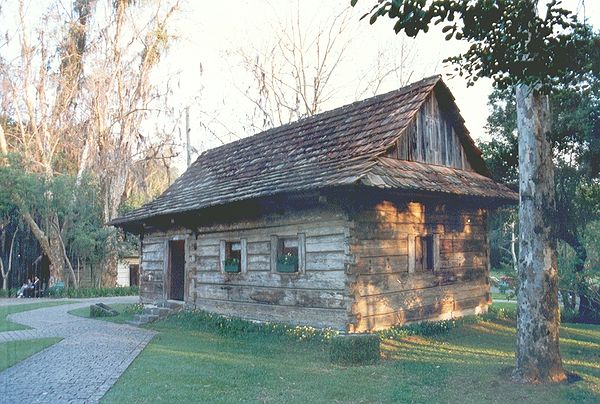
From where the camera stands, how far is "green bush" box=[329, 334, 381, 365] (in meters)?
8.78

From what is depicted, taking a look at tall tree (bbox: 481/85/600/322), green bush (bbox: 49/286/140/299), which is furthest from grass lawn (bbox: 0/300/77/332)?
tall tree (bbox: 481/85/600/322)

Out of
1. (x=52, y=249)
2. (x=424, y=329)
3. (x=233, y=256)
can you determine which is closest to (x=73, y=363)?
(x=233, y=256)

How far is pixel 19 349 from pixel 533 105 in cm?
1142

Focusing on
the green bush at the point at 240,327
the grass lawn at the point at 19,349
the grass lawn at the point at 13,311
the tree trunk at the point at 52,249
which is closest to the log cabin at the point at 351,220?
the green bush at the point at 240,327

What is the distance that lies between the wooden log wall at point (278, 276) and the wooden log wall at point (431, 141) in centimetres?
273

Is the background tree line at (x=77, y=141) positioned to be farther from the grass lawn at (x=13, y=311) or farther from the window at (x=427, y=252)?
the window at (x=427, y=252)

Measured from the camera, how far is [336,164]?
38.2ft

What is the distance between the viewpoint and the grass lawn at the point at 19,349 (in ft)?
32.0

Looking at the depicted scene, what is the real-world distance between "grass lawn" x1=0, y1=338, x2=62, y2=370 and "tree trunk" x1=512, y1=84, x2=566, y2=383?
8953mm

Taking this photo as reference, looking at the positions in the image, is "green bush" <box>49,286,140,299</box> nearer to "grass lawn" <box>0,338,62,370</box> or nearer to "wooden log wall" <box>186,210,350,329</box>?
"wooden log wall" <box>186,210,350,329</box>

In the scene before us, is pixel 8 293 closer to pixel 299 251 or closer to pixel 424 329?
pixel 299 251

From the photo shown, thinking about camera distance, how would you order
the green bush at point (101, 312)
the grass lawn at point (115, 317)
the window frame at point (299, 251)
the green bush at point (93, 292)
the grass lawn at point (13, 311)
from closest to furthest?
1. the window frame at point (299, 251)
2. the grass lawn at point (13, 311)
3. the grass lawn at point (115, 317)
4. the green bush at point (101, 312)
5. the green bush at point (93, 292)

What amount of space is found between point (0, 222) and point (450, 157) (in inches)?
1017

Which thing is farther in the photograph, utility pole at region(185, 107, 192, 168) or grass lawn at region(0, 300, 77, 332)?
utility pole at region(185, 107, 192, 168)
